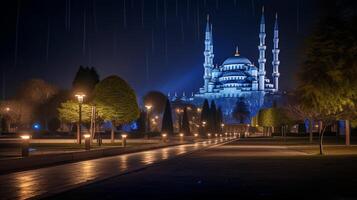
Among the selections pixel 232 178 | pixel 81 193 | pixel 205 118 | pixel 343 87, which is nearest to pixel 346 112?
pixel 343 87

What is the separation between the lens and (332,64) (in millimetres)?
31234

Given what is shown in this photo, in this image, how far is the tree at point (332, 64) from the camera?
30.3 meters

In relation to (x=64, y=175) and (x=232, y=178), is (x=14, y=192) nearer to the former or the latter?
(x=64, y=175)

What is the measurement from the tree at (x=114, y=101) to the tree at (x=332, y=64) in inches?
1052

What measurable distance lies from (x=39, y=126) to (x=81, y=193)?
341 feet

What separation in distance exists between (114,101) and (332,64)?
30.8 m

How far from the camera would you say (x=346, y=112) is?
36188 millimetres

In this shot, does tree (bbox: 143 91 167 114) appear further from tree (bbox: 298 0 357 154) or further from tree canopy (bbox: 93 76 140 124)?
tree (bbox: 298 0 357 154)

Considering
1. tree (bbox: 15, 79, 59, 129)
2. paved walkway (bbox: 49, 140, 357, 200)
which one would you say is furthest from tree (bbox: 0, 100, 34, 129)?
paved walkway (bbox: 49, 140, 357, 200)

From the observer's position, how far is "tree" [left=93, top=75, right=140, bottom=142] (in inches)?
2264

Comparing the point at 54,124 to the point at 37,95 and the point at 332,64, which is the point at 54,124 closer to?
the point at 37,95

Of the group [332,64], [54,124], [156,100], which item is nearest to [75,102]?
[332,64]

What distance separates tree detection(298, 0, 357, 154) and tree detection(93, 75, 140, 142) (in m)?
26.7

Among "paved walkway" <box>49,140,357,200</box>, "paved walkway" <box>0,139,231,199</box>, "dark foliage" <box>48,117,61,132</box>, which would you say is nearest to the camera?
"paved walkway" <box>49,140,357,200</box>
